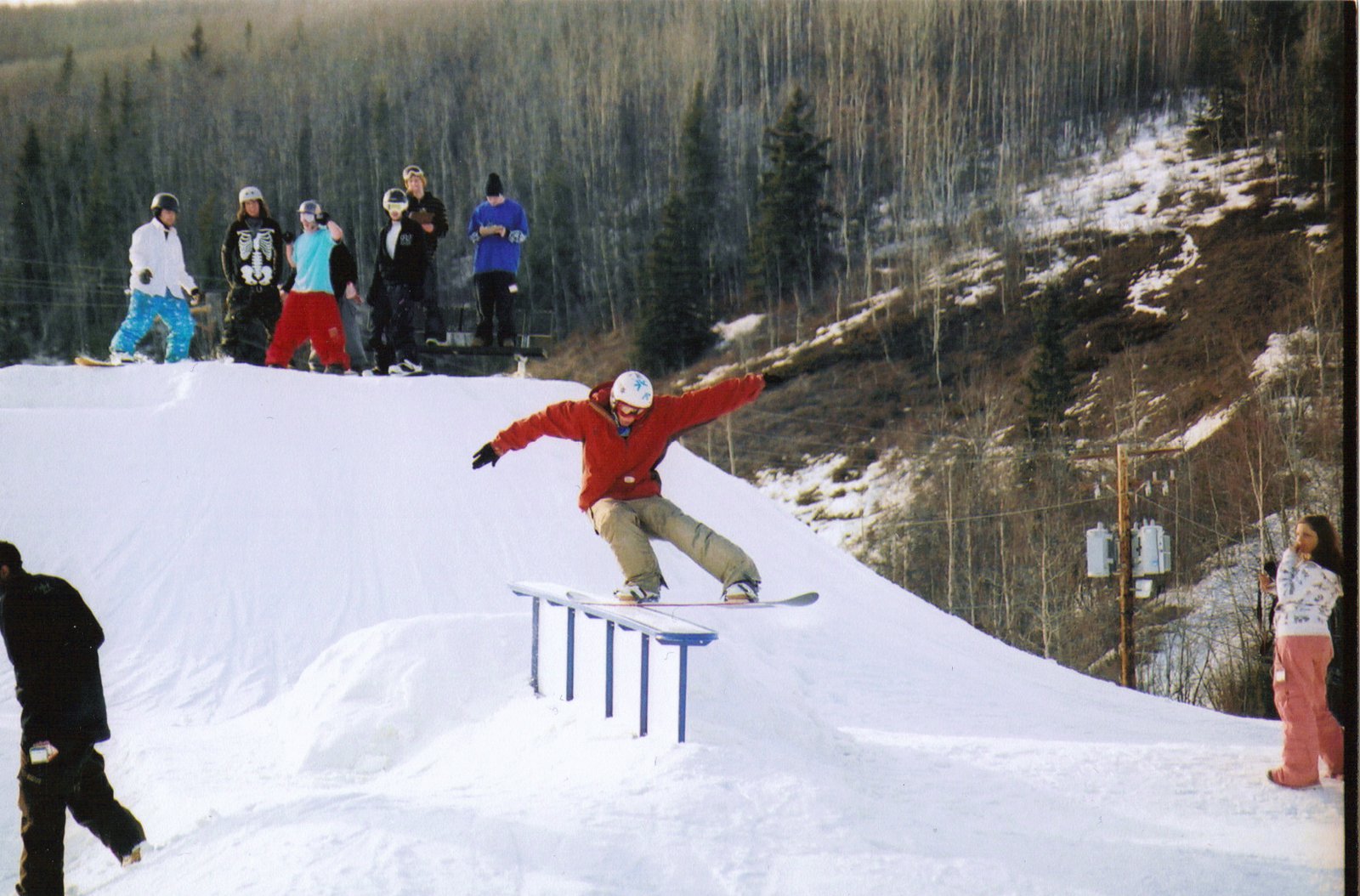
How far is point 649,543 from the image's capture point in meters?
4.60

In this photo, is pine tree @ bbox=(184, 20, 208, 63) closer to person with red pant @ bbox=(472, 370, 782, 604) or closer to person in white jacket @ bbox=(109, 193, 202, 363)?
person in white jacket @ bbox=(109, 193, 202, 363)

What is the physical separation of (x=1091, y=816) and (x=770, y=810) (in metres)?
1.15

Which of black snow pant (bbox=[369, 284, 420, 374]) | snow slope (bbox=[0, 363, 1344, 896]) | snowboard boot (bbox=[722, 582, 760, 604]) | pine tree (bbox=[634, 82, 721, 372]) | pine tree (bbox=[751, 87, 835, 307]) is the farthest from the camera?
pine tree (bbox=[751, 87, 835, 307])

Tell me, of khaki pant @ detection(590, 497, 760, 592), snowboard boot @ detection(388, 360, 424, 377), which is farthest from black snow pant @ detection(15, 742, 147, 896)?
snowboard boot @ detection(388, 360, 424, 377)

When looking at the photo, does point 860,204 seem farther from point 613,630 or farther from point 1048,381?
point 613,630

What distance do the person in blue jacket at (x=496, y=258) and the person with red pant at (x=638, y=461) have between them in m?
2.73

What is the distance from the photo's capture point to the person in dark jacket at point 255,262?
6.85m

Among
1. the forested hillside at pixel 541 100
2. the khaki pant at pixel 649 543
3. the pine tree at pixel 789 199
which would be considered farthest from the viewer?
the pine tree at pixel 789 199

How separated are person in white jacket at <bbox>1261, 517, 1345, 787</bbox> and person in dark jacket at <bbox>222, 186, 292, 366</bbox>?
18.5ft

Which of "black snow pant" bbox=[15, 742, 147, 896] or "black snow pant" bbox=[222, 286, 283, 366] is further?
"black snow pant" bbox=[222, 286, 283, 366]

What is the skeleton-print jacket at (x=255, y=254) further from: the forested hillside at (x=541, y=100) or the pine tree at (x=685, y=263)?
the pine tree at (x=685, y=263)

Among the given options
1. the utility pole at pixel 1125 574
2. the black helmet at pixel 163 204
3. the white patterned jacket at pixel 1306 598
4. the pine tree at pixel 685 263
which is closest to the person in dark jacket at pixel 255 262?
the black helmet at pixel 163 204

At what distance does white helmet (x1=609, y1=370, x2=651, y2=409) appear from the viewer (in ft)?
14.9

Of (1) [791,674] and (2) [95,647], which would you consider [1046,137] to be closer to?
(1) [791,674]
